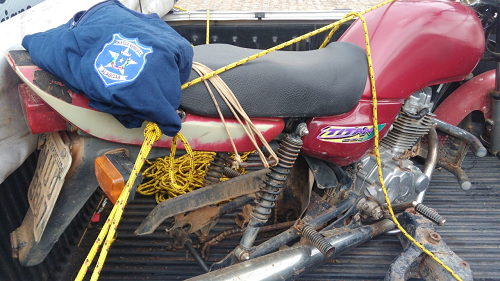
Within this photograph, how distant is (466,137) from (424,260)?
0.71m

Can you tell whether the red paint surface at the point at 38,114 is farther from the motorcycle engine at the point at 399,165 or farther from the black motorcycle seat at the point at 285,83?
the motorcycle engine at the point at 399,165

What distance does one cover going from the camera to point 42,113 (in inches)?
40.9

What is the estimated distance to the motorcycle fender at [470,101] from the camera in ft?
7.63

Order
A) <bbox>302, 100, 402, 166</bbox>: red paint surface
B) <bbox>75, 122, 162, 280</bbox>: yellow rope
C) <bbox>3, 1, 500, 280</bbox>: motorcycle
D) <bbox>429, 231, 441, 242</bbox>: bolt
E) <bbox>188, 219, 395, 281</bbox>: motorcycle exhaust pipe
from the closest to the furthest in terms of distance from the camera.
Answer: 1. <bbox>75, 122, 162, 280</bbox>: yellow rope
2. <bbox>3, 1, 500, 280</bbox>: motorcycle
3. <bbox>188, 219, 395, 281</bbox>: motorcycle exhaust pipe
4. <bbox>302, 100, 402, 166</bbox>: red paint surface
5. <bbox>429, 231, 441, 242</bbox>: bolt

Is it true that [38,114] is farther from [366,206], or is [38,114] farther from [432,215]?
[432,215]

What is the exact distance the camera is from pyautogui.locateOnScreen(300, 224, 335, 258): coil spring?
1.39 meters

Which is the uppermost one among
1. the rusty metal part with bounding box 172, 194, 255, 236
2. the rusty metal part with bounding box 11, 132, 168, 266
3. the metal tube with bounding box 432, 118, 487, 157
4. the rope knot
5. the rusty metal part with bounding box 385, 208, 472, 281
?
the rope knot

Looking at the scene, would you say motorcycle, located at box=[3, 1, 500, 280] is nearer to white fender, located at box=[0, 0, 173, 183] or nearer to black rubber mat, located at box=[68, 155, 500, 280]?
white fender, located at box=[0, 0, 173, 183]

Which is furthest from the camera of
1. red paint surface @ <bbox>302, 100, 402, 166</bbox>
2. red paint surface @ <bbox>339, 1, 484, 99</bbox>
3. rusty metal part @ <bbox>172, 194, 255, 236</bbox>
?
rusty metal part @ <bbox>172, 194, 255, 236</bbox>

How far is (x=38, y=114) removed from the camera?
1038mm

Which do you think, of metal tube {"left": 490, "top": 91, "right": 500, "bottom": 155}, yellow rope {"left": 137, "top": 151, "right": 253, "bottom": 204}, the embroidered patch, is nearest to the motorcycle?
the embroidered patch

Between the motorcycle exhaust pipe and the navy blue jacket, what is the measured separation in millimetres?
568

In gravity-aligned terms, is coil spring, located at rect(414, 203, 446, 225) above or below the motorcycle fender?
below

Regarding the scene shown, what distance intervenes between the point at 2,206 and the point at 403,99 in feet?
5.74
